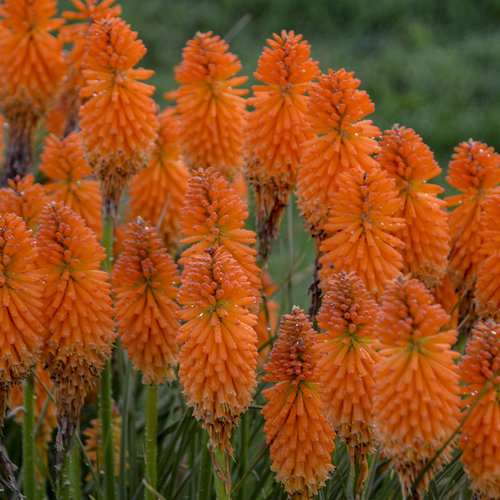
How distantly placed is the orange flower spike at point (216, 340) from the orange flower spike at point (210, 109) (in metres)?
1.13

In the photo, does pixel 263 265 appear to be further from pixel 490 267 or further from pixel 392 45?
pixel 392 45

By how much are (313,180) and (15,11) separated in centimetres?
197

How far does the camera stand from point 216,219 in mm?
2613

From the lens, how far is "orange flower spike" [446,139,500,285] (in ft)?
10.0

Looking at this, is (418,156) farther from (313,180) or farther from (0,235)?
(0,235)

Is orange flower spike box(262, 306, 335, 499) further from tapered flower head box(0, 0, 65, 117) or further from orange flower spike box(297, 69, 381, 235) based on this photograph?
tapered flower head box(0, 0, 65, 117)

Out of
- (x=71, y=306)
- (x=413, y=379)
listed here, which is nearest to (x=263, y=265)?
(x=71, y=306)

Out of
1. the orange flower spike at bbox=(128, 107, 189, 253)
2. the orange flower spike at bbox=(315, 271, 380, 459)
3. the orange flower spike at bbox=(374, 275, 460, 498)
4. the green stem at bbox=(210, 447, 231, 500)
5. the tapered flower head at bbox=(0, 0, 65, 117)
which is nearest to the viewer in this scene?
the orange flower spike at bbox=(374, 275, 460, 498)

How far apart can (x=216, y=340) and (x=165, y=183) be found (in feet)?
5.54

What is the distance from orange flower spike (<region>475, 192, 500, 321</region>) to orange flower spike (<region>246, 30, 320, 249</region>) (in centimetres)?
75

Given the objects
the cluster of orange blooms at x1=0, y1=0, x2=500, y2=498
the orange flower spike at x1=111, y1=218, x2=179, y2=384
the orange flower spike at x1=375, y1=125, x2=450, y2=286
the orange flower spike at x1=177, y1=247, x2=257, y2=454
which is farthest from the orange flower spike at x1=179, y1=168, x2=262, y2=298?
the orange flower spike at x1=375, y1=125, x2=450, y2=286

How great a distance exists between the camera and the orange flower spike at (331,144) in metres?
2.87

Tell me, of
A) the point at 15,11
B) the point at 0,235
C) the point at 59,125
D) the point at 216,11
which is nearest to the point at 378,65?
the point at 216,11

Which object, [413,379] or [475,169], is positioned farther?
[475,169]
